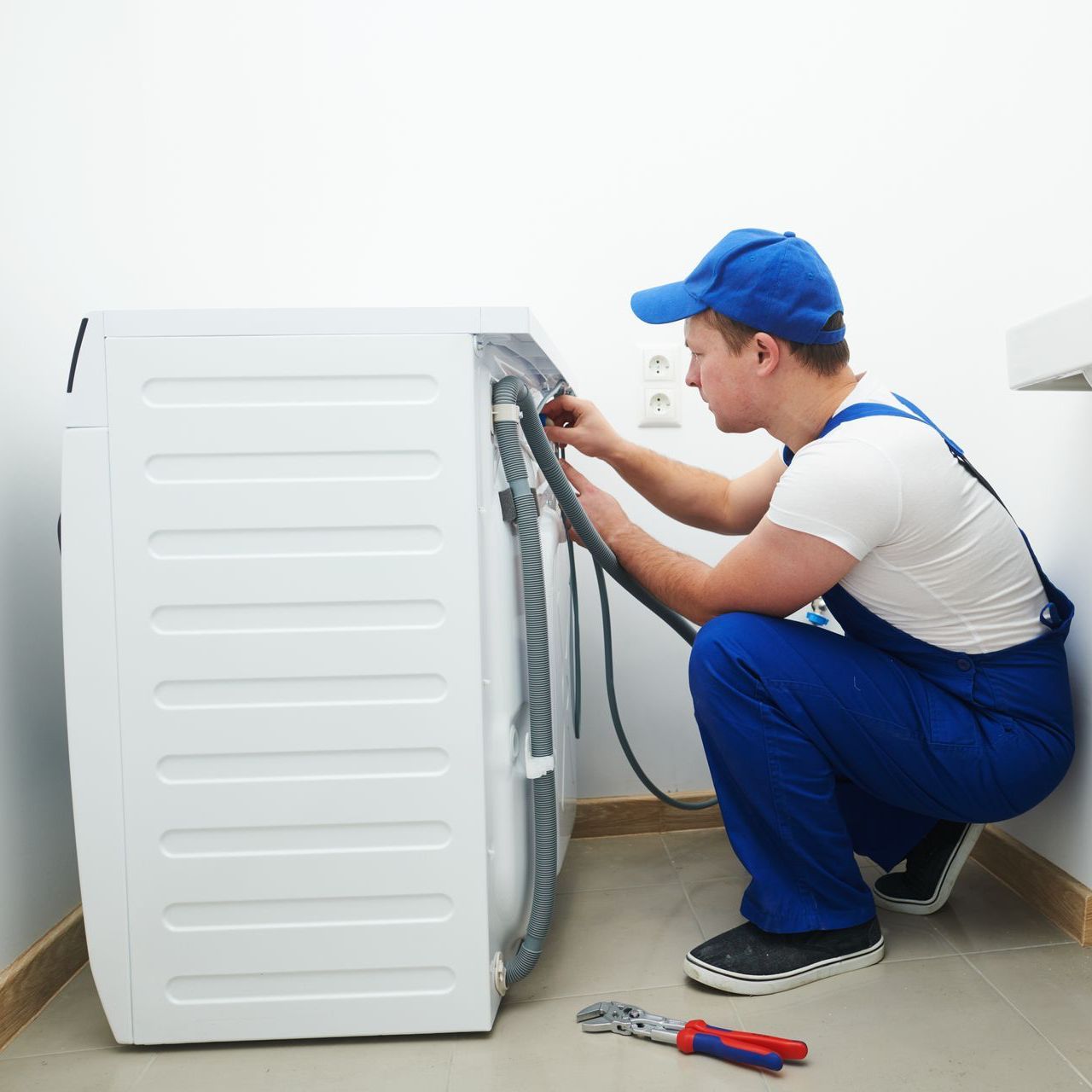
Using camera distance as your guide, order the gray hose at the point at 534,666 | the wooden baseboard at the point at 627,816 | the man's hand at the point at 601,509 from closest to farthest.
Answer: the gray hose at the point at 534,666
the man's hand at the point at 601,509
the wooden baseboard at the point at 627,816

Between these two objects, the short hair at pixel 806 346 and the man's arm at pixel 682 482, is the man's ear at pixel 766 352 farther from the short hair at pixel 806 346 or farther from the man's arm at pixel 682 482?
the man's arm at pixel 682 482

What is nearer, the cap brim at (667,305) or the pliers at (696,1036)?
the pliers at (696,1036)

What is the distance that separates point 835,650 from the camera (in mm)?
1149

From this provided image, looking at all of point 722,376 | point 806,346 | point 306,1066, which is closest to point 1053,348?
point 806,346

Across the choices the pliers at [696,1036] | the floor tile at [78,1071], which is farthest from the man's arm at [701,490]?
the floor tile at [78,1071]

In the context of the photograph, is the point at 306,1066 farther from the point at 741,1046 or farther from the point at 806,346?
the point at 806,346

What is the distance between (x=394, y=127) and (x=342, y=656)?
105cm

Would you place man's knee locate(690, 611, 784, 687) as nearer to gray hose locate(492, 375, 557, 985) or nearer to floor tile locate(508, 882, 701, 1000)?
gray hose locate(492, 375, 557, 985)

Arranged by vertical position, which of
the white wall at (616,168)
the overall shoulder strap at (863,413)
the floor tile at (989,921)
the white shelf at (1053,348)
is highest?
the white wall at (616,168)

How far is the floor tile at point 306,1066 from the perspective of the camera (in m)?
0.94

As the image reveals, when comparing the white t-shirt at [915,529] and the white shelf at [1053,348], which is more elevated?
the white shelf at [1053,348]

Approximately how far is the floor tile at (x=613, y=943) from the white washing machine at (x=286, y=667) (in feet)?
0.56

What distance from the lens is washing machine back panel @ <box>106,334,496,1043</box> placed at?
95 centimetres

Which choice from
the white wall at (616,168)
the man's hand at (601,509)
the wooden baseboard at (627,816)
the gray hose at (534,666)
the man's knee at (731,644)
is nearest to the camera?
the gray hose at (534,666)
